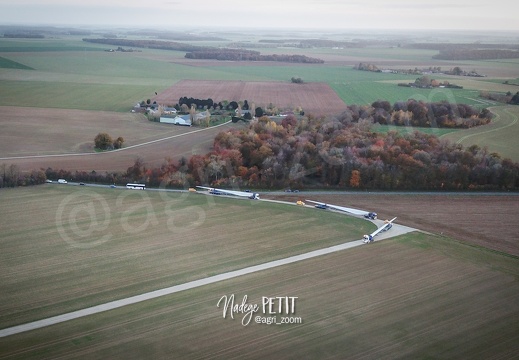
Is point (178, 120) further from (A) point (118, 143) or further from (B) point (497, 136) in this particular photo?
(B) point (497, 136)

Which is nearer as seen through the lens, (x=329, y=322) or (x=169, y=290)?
(x=329, y=322)

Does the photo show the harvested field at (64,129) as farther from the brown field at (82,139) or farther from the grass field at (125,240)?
the grass field at (125,240)

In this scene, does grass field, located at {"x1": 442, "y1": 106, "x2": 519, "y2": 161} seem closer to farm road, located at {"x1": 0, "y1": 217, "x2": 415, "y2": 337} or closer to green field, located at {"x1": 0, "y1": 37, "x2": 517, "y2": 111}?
green field, located at {"x1": 0, "y1": 37, "x2": 517, "y2": 111}

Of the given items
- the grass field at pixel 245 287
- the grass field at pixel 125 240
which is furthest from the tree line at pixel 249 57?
the grass field at pixel 245 287

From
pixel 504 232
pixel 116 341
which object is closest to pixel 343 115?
pixel 504 232

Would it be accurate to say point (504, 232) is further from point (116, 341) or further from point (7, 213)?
point (7, 213)

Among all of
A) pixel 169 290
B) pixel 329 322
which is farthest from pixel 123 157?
pixel 329 322
